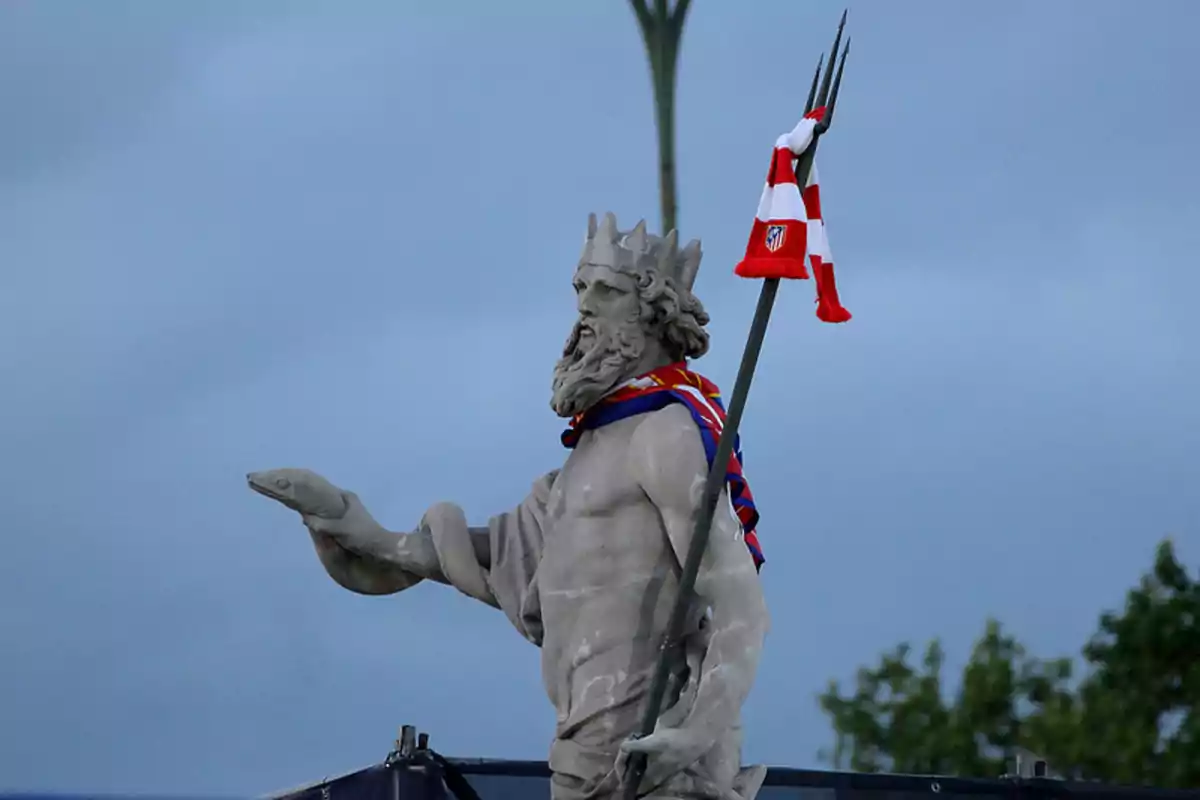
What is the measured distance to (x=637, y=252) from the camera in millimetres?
9219

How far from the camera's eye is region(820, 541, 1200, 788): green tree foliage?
22.3 metres

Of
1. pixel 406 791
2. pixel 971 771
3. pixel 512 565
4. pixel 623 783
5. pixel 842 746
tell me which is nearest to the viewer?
pixel 623 783

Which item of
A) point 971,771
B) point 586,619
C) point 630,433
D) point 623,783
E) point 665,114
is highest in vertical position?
point 971,771

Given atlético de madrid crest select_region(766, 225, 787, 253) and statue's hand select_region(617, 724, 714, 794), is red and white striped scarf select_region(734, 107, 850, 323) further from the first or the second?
statue's hand select_region(617, 724, 714, 794)

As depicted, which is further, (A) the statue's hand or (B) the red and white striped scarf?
(B) the red and white striped scarf

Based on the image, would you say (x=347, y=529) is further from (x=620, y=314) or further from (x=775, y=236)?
(x=775, y=236)

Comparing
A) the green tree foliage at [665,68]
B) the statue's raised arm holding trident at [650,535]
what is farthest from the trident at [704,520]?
the green tree foliage at [665,68]

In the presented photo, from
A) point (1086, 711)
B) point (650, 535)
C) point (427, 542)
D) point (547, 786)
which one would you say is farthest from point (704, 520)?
point (1086, 711)

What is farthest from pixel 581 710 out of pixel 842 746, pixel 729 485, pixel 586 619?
pixel 842 746

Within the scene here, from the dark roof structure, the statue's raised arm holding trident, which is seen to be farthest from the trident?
the dark roof structure

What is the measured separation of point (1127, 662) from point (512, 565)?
48.2ft

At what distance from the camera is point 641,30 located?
32.7ft

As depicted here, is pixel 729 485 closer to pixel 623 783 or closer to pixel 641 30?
pixel 623 783

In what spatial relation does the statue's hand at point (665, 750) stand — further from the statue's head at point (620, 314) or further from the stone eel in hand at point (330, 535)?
the stone eel in hand at point (330, 535)
